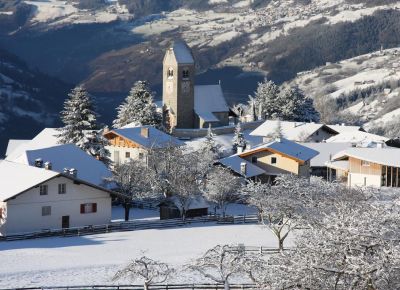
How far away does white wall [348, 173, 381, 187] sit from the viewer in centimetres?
7619

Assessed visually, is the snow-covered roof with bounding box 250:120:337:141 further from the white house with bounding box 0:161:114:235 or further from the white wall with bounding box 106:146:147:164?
the white house with bounding box 0:161:114:235

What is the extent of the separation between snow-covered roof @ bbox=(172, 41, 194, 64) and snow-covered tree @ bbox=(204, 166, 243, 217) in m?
42.7

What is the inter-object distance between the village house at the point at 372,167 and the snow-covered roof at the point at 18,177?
86.1ft

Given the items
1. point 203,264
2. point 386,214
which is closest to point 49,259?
point 203,264

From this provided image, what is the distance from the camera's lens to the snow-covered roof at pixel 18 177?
5925cm

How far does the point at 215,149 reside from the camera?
85500 mm

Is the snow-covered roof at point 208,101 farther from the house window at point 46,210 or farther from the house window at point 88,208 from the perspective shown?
the house window at point 46,210

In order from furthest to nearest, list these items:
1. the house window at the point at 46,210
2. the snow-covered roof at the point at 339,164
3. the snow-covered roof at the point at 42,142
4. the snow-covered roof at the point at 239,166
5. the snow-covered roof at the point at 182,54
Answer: the snow-covered roof at the point at 182,54 < the snow-covered roof at the point at 42,142 < the snow-covered roof at the point at 339,164 < the snow-covered roof at the point at 239,166 < the house window at the point at 46,210

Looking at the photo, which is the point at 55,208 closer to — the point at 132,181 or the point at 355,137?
the point at 132,181

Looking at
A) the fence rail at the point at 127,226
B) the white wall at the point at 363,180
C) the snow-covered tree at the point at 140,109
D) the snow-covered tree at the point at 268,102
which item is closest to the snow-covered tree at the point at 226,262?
the fence rail at the point at 127,226

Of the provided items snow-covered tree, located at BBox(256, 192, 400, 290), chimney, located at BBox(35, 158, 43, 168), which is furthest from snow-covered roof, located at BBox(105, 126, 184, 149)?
snow-covered tree, located at BBox(256, 192, 400, 290)

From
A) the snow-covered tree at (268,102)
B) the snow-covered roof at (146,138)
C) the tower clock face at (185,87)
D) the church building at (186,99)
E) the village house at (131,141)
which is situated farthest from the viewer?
the snow-covered tree at (268,102)

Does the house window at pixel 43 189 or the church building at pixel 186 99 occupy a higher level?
the church building at pixel 186 99

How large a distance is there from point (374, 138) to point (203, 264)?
72820mm
